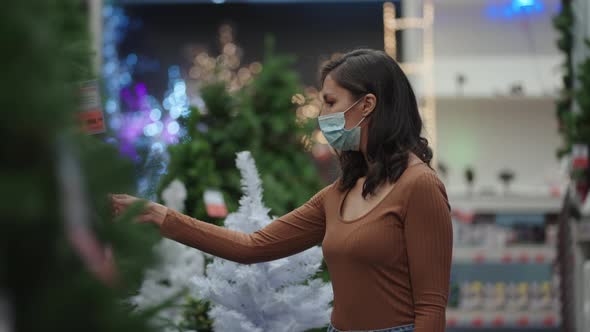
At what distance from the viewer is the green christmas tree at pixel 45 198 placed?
895mm

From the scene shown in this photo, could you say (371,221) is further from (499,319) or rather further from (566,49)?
(499,319)

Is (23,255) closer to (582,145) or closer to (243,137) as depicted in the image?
(243,137)

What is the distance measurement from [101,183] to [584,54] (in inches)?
204

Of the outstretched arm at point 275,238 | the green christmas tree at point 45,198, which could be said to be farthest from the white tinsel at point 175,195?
the green christmas tree at point 45,198

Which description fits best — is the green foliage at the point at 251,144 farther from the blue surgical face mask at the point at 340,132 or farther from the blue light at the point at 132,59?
the blue light at the point at 132,59

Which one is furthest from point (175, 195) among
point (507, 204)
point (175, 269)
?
point (507, 204)

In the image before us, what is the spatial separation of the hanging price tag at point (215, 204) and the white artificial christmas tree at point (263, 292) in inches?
52.1

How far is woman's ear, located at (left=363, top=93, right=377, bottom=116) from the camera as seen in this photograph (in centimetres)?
228

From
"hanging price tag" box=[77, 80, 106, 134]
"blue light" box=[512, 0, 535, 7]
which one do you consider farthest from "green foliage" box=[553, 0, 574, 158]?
"hanging price tag" box=[77, 80, 106, 134]

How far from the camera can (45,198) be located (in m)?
0.92

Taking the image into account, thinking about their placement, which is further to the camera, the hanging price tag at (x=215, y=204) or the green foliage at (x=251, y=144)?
the green foliage at (x=251, y=144)

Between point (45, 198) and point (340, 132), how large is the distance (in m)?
1.46

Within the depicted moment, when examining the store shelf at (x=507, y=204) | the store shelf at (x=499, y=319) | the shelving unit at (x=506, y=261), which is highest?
the store shelf at (x=507, y=204)

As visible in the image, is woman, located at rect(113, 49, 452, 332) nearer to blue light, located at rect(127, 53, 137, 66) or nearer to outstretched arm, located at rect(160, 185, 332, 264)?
outstretched arm, located at rect(160, 185, 332, 264)
